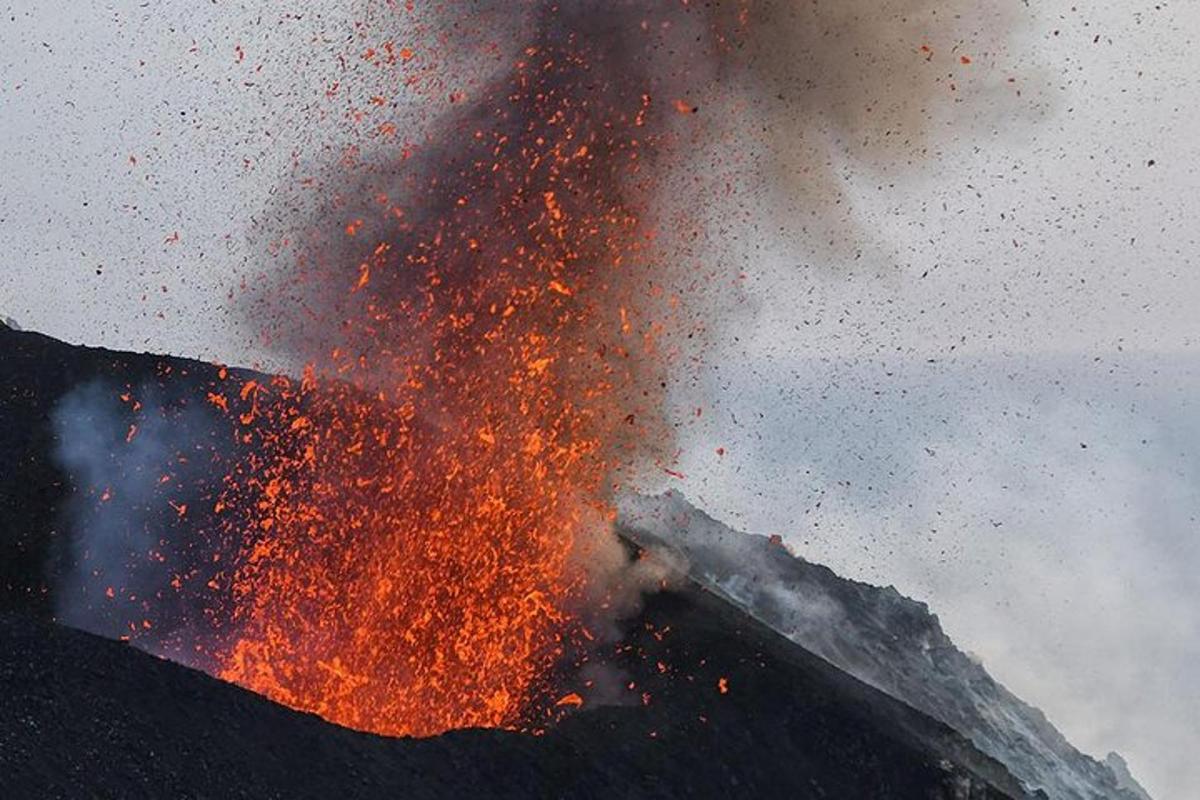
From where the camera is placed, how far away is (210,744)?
30.7 ft

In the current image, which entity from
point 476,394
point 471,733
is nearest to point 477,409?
point 476,394

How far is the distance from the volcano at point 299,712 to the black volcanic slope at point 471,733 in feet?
0.06

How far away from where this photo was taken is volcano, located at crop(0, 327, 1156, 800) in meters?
9.31

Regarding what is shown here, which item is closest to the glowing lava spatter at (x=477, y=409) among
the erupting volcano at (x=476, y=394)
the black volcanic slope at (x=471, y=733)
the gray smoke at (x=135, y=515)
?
the erupting volcano at (x=476, y=394)

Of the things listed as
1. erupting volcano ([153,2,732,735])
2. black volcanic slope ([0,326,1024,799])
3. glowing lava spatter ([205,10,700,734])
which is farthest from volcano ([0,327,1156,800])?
glowing lava spatter ([205,10,700,734])

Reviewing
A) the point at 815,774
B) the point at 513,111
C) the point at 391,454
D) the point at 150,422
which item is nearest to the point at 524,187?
the point at 513,111

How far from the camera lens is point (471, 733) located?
1038cm

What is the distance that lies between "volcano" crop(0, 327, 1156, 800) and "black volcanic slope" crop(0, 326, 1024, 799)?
0.8 inches

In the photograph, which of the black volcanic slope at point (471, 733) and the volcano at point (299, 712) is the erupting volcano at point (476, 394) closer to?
the volcano at point (299, 712)

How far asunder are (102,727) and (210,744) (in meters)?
0.84

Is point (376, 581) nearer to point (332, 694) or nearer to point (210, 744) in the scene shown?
point (332, 694)

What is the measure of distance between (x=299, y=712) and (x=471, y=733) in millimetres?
1460

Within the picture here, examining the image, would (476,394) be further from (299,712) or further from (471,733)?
(299,712)

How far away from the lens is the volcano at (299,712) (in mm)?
9312
